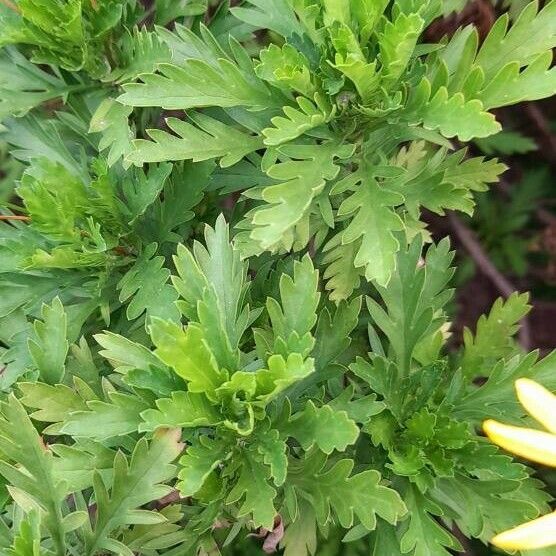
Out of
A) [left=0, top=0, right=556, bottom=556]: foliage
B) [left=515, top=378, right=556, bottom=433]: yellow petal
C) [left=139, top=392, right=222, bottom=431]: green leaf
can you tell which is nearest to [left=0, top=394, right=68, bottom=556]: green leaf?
[left=0, top=0, right=556, bottom=556]: foliage

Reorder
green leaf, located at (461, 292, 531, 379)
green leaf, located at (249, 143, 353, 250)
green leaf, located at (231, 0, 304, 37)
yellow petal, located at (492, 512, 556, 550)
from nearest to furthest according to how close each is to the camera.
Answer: yellow petal, located at (492, 512, 556, 550) < green leaf, located at (249, 143, 353, 250) < green leaf, located at (231, 0, 304, 37) < green leaf, located at (461, 292, 531, 379)

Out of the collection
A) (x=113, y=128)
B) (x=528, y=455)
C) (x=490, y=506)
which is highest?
(x=113, y=128)

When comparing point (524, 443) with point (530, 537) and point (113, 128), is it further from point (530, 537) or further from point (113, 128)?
point (113, 128)

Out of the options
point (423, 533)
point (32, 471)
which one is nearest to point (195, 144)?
point (32, 471)

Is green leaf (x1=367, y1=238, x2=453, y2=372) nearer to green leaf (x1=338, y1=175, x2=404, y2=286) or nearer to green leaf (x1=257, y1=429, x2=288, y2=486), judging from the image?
green leaf (x1=338, y1=175, x2=404, y2=286)

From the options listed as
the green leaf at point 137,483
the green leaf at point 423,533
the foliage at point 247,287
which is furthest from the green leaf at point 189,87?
the green leaf at point 423,533

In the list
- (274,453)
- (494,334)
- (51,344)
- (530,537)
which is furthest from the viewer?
(494,334)

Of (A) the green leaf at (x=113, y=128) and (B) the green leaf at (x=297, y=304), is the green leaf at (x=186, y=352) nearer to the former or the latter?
(B) the green leaf at (x=297, y=304)
